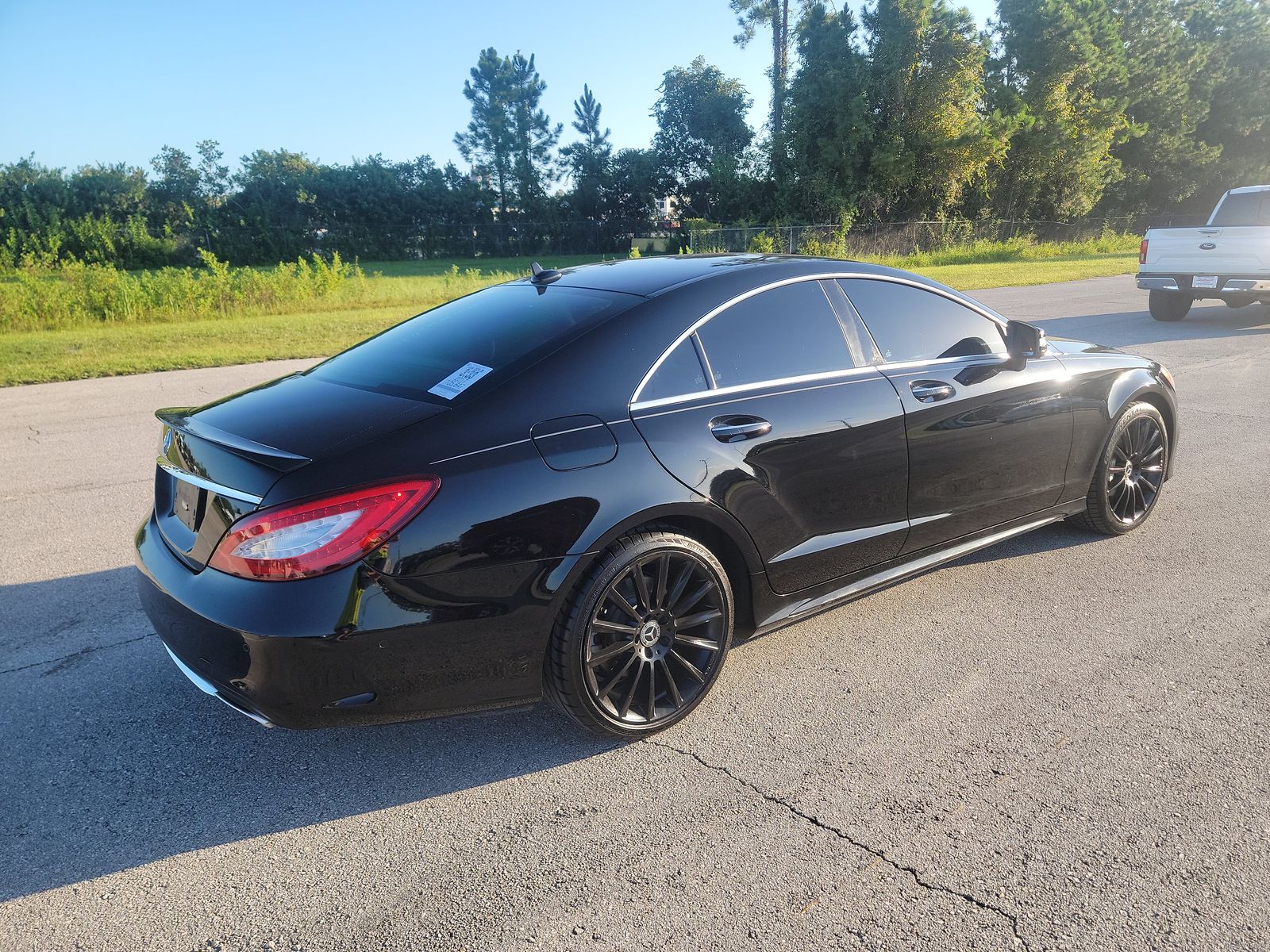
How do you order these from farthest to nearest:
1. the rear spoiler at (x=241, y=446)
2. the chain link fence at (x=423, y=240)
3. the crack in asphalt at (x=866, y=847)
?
the chain link fence at (x=423, y=240) < the rear spoiler at (x=241, y=446) < the crack in asphalt at (x=866, y=847)

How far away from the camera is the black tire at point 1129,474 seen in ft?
15.8

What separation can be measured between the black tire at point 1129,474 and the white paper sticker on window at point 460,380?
3.43 meters

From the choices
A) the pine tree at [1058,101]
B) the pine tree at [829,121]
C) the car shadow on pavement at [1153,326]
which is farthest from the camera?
the pine tree at [1058,101]

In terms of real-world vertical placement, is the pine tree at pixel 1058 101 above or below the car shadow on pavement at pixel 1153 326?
above

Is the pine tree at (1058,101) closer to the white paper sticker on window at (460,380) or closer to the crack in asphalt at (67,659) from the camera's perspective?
the white paper sticker on window at (460,380)

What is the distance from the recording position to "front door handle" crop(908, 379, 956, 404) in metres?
3.88

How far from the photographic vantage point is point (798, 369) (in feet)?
11.8

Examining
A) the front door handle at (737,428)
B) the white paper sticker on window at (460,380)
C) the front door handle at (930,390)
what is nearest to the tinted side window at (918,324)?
the front door handle at (930,390)

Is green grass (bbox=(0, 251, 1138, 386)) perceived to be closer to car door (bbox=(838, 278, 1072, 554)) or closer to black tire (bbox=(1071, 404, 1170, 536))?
car door (bbox=(838, 278, 1072, 554))

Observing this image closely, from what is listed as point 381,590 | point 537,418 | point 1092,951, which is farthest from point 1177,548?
point 381,590

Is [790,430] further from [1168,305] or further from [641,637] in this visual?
[1168,305]

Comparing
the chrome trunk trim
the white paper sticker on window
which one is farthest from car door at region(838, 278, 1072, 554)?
the chrome trunk trim

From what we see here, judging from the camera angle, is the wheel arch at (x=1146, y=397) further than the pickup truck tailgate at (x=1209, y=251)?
No

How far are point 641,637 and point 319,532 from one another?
1122 mm
